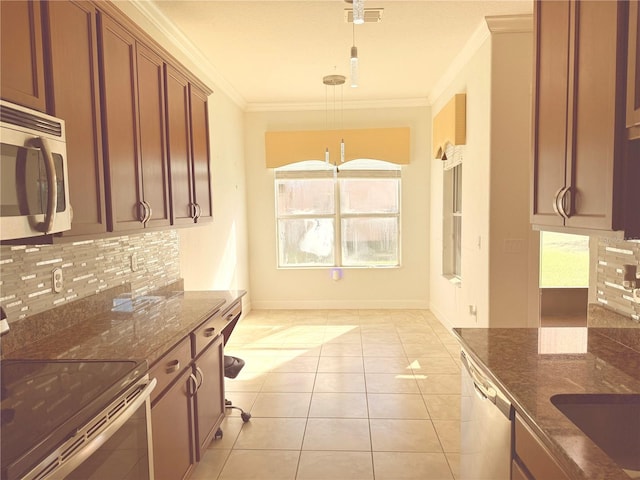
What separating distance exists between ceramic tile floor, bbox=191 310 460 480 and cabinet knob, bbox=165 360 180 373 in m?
0.83

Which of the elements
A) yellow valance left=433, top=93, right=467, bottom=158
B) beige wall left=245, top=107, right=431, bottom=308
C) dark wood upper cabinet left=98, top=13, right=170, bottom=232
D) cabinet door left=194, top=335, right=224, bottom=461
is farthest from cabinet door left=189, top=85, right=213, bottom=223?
beige wall left=245, top=107, right=431, bottom=308

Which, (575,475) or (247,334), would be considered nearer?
(575,475)

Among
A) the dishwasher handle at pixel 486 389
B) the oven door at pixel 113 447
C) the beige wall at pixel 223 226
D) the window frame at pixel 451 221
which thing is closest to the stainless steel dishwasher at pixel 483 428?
the dishwasher handle at pixel 486 389

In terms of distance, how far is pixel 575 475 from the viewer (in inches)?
37.6

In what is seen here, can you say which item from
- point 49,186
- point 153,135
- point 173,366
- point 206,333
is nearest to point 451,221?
point 206,333

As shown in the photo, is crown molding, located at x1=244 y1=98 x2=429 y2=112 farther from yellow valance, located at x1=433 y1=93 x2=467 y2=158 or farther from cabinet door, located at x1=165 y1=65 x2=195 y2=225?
cabinet door, located at x1=165 y1=65 x2=195 y2=225

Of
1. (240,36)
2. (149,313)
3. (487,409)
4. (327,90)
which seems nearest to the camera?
(487,409)

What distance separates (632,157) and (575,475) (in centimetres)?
92

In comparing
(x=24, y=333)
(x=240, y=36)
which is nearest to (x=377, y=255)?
(x=240, y=36)

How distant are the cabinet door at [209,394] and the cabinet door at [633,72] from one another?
2.03 metres

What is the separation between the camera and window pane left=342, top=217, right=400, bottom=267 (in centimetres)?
600

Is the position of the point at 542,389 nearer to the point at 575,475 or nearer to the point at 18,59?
the point at 575,475

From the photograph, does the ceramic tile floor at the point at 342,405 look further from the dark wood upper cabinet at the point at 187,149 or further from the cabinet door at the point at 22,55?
the cabinet door at the point at 22,55

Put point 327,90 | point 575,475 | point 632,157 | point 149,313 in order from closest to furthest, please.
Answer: point 575,475, point 632,157, point 149,313, point 327,90
